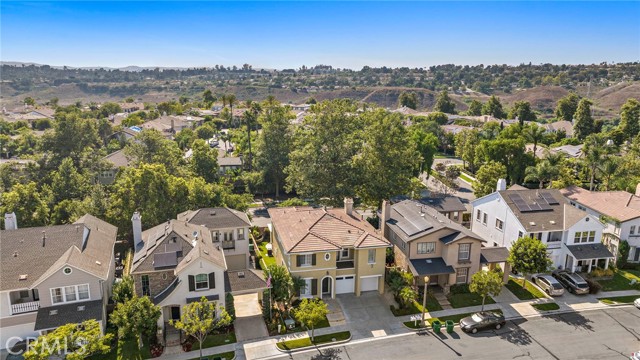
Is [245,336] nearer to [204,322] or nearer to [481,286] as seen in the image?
[204,322]

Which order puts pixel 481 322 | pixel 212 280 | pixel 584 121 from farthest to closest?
1. pixel 584 121
2. pixel 481 322
3. pixel 212 280

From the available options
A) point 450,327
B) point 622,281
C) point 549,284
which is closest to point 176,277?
point 450,327

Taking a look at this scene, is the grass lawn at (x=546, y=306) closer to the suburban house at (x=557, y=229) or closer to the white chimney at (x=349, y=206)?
the suburban house at (x=557, y=229)

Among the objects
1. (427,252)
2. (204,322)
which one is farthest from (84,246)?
(427,252)

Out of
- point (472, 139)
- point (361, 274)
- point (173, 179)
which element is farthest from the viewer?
point (472, 139)

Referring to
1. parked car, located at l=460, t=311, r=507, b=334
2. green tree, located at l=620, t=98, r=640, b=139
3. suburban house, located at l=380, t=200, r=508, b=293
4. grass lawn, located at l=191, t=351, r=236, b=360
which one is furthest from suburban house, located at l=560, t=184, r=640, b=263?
green tree, located at l=620, t=98, r=640, b=139

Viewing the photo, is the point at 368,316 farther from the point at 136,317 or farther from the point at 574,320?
the point at 136,317
